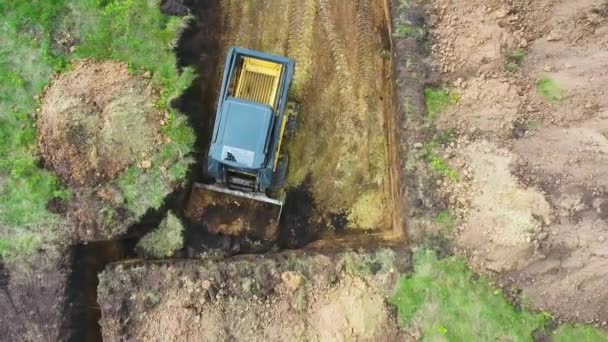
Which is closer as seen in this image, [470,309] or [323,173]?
[470,309]

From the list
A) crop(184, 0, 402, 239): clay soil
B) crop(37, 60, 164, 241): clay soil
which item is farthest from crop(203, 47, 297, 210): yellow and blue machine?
crop(37, 60, 164, 241): clay soil

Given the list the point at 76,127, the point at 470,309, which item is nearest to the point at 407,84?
the point at 470,309

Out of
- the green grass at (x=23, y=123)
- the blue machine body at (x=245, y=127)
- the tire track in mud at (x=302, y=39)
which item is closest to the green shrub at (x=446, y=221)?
the blue machine body at (x=245, y=127)

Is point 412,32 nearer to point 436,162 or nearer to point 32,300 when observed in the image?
point 436,162

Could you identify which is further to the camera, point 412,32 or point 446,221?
point 412,32

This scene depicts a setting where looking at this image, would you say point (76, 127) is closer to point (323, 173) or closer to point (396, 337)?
point (323, 173)

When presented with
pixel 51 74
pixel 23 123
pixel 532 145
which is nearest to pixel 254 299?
pixel 23 123

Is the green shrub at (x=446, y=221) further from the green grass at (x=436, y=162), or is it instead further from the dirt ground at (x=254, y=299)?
the dirt ground at (x=254, y=299)
